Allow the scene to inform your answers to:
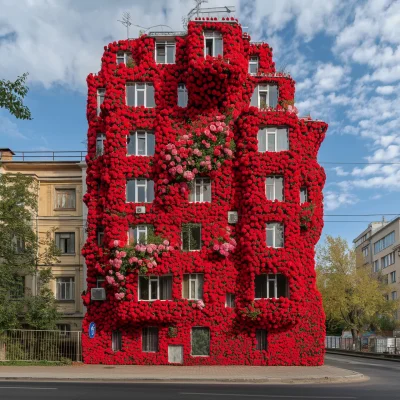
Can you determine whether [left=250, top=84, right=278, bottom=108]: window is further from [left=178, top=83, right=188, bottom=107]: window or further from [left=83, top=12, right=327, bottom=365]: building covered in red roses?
[left=178, top=83, right=188, bottom=107]: window

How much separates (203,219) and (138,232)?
398 cm

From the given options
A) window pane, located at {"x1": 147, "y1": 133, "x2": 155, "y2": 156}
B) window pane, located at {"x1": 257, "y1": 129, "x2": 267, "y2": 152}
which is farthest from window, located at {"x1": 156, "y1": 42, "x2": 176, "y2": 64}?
window pane, located at {"x1": 257, "y1": 129, "x2": 267, "y2": 152}

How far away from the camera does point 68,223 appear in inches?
1686

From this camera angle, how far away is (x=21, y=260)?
39.7 meters

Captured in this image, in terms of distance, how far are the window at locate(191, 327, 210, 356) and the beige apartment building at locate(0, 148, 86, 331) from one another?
10038mm

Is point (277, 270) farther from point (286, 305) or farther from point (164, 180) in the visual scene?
point (164, 180)

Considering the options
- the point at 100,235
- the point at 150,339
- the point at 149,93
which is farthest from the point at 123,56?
the point at 150,339

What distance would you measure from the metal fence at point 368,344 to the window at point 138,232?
3132cm

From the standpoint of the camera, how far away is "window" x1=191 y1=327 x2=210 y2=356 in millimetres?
35781

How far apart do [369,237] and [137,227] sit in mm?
79105

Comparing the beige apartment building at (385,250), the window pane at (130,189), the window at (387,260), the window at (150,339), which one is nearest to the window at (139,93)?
the window pane at (130,189)

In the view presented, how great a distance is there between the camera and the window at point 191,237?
119 ft

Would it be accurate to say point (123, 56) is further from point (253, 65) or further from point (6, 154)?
point (6, 154)

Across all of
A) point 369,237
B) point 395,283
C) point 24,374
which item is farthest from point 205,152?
point 369,237
